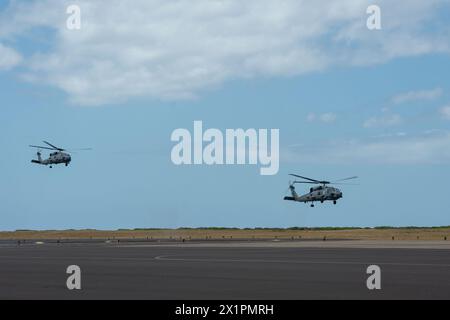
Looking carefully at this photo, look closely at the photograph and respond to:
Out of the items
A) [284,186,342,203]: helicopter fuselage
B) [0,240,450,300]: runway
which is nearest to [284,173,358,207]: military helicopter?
[284,186,342,203]: helicopter fuselage

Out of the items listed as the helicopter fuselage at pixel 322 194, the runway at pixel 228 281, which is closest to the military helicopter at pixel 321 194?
the helicopter fuselage at pixel 322 194

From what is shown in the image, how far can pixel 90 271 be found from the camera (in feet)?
145

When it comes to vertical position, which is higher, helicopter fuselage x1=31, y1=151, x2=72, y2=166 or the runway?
helicopter fuselage x1=31, y1=151, x2=72, y2=166

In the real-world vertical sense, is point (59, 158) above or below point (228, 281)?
above

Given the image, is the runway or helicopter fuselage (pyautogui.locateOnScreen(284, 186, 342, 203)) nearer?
the runway

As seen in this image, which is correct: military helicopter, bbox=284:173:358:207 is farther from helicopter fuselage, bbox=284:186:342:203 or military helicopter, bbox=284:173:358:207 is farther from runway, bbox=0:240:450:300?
runway, bbox=0:240:450:300

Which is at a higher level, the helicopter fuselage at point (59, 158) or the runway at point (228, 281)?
the helicopter fuselage at point (59, 158)

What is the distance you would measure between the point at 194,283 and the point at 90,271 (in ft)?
34.8

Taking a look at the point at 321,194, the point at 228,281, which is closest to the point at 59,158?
the point at 321,194

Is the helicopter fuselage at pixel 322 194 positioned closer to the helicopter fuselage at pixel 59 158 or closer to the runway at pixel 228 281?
the helicopter fuselage at pixel 59 158

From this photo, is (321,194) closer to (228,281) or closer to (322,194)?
(322,194)
